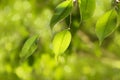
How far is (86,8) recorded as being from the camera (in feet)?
2.86

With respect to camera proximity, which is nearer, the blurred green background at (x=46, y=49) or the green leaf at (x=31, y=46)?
the green leaf at (x=31, y=46)

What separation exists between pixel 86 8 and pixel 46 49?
1844 millimetres

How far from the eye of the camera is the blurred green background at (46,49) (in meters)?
2.62

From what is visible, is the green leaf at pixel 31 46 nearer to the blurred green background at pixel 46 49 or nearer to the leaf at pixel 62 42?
the leaf at pixel 62 42

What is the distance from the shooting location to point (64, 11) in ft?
2.86

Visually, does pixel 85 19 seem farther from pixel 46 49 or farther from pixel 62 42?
pixel 46 49

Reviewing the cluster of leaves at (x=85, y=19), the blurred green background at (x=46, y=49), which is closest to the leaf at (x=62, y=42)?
the cluster of leaves at (x=85, y=19)

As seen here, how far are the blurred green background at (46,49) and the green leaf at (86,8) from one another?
133 cm

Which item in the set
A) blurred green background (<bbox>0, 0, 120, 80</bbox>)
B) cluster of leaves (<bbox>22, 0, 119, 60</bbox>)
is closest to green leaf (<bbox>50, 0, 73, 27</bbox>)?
cluster of leaves (<bbox>22, 0, 119, 60</bbox>)

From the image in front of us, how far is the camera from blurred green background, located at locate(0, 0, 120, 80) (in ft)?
8.58

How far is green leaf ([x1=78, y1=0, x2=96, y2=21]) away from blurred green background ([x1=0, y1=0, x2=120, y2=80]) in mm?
1327

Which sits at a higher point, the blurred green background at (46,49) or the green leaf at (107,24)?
the blurred green background at (46,49)

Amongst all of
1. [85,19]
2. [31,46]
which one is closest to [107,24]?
[85,19]

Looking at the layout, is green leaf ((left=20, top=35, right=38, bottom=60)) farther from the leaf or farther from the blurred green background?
the blurred green background
